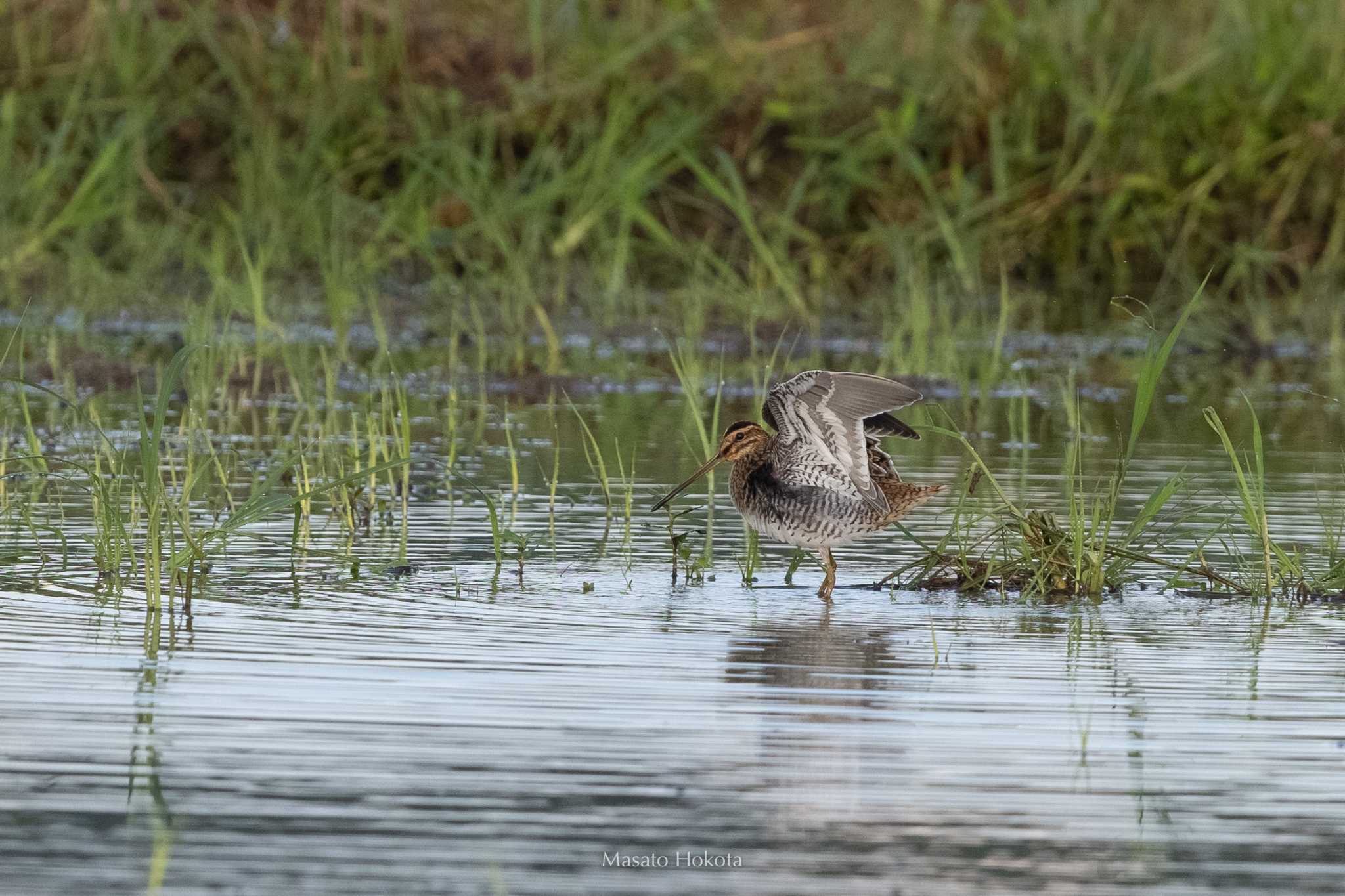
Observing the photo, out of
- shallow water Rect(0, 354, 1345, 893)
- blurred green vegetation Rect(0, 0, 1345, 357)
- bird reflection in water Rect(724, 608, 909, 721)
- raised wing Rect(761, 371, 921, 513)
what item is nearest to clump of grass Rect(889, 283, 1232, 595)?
shallow water Rect(0, 354, 1345, 893)

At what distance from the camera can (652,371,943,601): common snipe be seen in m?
6.86

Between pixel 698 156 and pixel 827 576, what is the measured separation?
1012 cm

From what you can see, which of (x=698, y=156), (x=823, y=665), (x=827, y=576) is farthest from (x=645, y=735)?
(x=698, y=156)

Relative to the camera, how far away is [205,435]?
799 cm

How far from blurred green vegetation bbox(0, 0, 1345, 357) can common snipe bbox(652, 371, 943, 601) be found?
7127mm

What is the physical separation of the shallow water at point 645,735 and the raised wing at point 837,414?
0.34 m


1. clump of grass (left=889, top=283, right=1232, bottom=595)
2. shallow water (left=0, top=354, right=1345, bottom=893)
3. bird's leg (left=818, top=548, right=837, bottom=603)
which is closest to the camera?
shallow water (left=0, top=354, right=1345, bottom=893)

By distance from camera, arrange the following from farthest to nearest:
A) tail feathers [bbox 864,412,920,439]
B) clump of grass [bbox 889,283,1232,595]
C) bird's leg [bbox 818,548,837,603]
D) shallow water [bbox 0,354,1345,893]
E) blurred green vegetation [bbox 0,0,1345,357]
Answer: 1. blurred green vegetation [bbox 0,0,1345,357]
2. tail feathers [bbox 864,412,920,439]
3. bird's leg [bbox 818,548,837,603]
4. clump of grass [bbox 889,283,1232,595]
5. shallow water [bbox 0,354,1345,893]

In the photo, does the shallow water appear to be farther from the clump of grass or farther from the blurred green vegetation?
the blurred green vegetation

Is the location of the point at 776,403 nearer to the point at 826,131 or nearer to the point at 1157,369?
the point at 1157,369

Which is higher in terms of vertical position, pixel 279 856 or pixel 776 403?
pixel 776 403

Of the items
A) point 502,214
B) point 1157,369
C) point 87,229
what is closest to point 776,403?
point 1157,369

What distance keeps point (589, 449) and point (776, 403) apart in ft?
9.26

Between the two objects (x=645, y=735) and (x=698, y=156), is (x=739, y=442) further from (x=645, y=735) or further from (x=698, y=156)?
(x=698, y=156)
